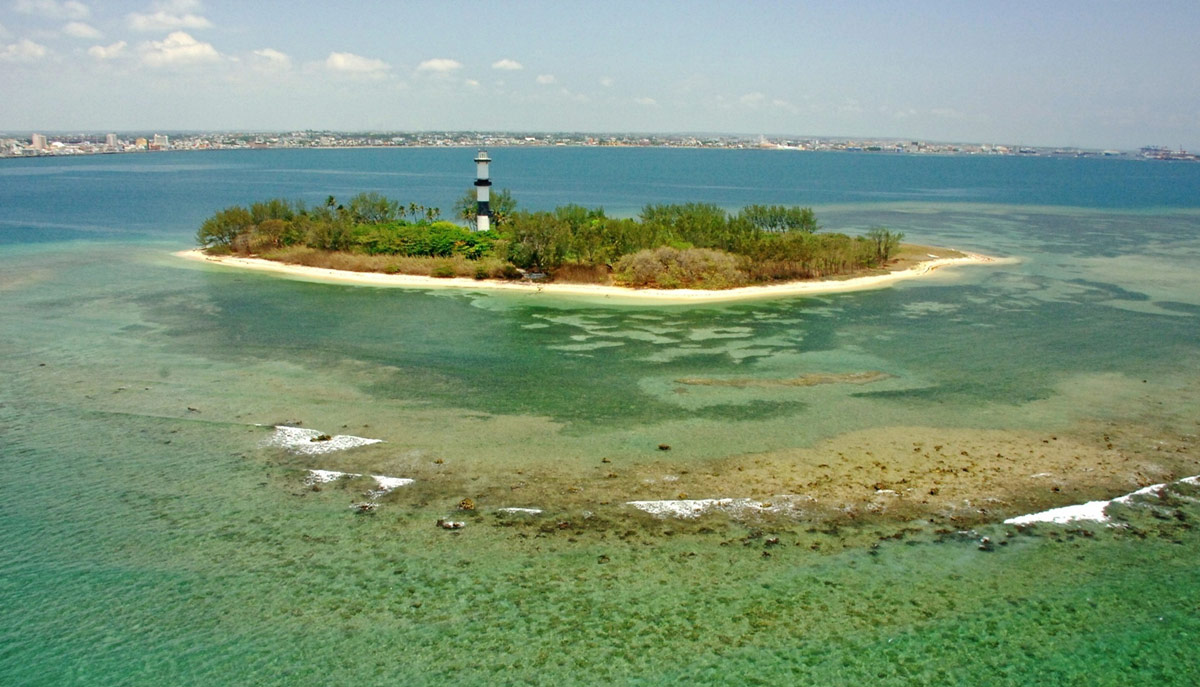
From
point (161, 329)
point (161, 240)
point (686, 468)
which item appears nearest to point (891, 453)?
point (686, 468)

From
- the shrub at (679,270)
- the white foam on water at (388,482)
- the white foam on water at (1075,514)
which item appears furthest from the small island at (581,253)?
the white foam on water at (1075,514)

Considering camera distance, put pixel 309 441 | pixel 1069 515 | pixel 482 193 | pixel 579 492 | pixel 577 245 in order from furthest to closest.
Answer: pixel 482 193 < pixel 577 245 < pixel 309 441 < pixel 579 492 < pixel 1069 515

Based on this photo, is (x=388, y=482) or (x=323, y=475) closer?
(x=388, y=482)

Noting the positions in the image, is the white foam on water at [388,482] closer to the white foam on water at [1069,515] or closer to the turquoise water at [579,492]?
the turquoise water at [579,492]

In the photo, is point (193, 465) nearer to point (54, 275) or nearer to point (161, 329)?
point (161, 329)

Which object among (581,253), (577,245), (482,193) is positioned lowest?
(581,253)

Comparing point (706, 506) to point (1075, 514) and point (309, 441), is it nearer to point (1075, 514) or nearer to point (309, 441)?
point (1075, 514)

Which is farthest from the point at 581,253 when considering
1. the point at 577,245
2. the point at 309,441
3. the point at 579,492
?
the point at 579,492
